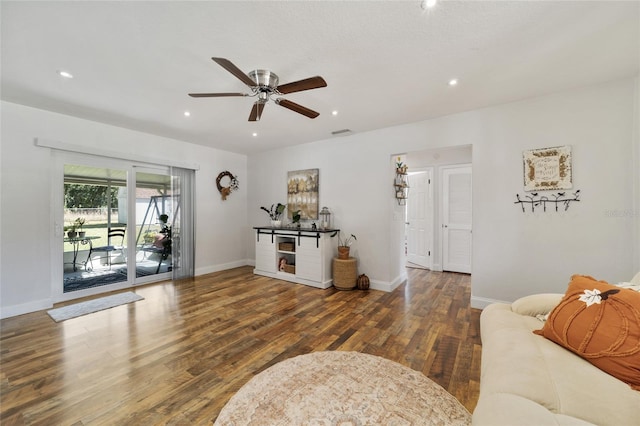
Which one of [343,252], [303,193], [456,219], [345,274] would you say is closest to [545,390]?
[345,274]

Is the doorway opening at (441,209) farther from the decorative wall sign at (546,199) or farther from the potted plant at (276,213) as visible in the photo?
the potted plant at (276,213)

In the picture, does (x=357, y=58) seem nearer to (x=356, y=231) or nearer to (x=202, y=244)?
(x=356, y=231)

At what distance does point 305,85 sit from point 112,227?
3.95 meters

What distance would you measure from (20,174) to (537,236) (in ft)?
20.9

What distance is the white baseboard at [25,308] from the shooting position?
2.99 m

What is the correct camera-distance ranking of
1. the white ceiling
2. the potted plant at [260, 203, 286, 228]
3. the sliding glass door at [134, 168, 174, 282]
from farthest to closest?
the potted plant at [260, 203, 286, 228], the sliding glass door at [134, 168, 174, 282], the white ceiling

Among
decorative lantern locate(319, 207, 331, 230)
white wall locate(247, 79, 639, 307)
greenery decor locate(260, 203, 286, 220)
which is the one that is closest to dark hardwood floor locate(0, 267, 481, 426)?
white wall locate(247, 79, 639, 307)

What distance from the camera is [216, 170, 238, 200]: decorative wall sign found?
17.5ft

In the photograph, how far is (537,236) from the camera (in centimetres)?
293

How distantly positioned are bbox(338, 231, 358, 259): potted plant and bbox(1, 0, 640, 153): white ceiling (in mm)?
2202

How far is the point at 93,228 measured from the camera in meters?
3.81

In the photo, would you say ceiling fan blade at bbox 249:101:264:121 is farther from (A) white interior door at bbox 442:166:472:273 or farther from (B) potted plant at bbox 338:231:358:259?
(A) white interior door at bbox 442:166:472:273

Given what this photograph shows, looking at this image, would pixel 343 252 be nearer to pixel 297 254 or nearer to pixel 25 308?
pixel 297 254

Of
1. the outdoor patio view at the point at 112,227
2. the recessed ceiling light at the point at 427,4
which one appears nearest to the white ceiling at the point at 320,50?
the recessed ceiling light at the point at 427,4
